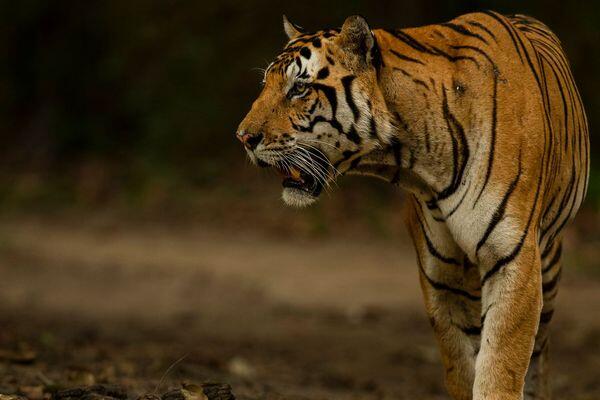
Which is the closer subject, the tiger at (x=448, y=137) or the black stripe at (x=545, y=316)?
the tiger at (x=448, y=137)

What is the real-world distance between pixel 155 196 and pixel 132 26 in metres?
2.87

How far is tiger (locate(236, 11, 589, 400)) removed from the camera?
3535mm

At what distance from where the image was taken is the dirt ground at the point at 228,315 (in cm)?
534

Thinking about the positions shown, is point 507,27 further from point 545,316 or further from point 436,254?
point 545,316

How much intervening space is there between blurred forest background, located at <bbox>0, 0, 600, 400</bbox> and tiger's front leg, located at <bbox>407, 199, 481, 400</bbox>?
2.96ft

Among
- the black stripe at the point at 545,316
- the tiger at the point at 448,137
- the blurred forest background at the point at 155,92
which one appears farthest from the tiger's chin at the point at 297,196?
the blurred forest background at the point at 155,92

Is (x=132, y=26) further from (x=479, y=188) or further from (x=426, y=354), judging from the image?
(x=479, y=188)

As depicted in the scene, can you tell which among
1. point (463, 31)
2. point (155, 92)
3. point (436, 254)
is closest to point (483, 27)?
point (463, 31)

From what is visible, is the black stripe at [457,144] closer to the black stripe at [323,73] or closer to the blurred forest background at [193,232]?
the black stripe at [323,73]

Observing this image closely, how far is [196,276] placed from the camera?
8797 millimetres

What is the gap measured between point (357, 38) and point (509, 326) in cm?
109

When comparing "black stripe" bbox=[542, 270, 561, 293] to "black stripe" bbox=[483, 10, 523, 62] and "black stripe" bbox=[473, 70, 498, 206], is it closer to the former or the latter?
"black stripe" bbox=[473, 70, 498, 206]

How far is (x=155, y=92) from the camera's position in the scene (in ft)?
41.9

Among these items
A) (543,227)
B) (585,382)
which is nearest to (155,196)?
(585,382)
